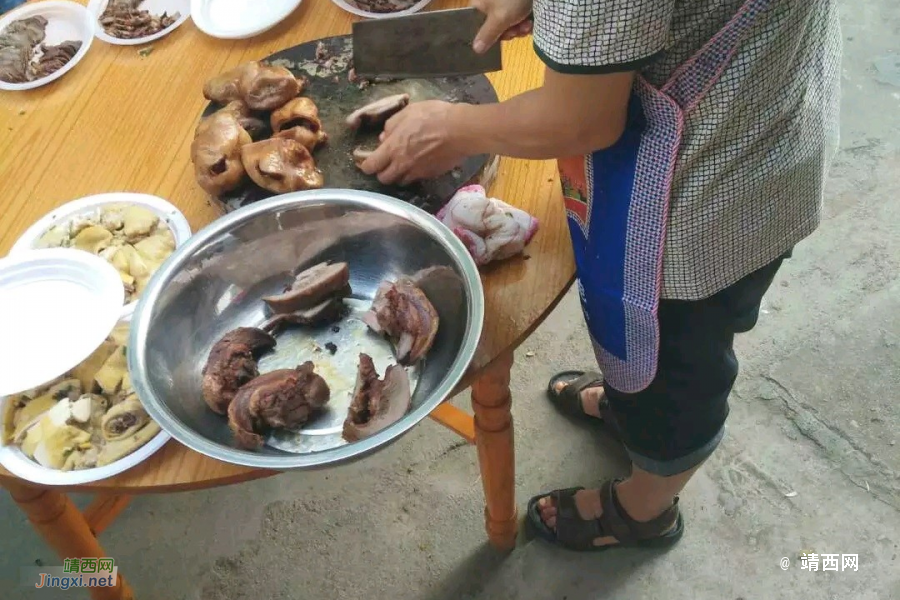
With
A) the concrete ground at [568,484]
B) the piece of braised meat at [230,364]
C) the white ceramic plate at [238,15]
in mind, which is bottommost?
the concrete ground at [568,484]

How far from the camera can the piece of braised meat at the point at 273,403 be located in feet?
3.10

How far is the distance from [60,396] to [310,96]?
0.66 metres

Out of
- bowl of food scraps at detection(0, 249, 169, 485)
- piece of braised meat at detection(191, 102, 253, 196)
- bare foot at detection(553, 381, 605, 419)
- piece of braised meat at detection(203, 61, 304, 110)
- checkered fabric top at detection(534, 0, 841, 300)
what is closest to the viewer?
checkered fabric top at detection(534, 0, 841, 300)

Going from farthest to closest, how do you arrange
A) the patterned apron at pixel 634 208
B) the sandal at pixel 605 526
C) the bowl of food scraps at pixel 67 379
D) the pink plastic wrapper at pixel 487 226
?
the sandal at pixel 605 526 < the pink plastic wrapper at pixel 487 226 < the bowl of food scraps at pixel 67 379 < the patterned apron at pixel 634 208

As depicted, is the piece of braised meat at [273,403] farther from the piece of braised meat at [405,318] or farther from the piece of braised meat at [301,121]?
the piece of braised meat at [301,121]

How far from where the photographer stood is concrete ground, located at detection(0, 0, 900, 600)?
171 centimetres

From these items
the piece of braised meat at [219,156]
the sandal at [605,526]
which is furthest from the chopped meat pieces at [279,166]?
the sandal at [605,526]

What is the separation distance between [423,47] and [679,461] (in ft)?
2.83

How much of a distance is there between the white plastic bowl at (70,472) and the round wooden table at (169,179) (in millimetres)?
14

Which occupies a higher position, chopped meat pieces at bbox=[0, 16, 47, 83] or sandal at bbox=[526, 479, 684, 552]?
chopped meat pieces at bbox=[0, 16, 47, 83]

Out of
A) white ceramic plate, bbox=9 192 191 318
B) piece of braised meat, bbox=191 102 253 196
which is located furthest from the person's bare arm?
white ceramic plate, bbox=9 192 191 318

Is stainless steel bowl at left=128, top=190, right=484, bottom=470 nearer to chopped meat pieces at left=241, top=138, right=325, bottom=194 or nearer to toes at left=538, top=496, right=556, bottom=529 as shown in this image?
chopped meat pieces at left=241, top=138, right=325, bottom=194

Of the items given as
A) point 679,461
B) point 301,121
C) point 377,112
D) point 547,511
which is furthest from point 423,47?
point 547,511

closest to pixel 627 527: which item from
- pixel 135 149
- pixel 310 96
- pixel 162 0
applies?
pixel 310 96
